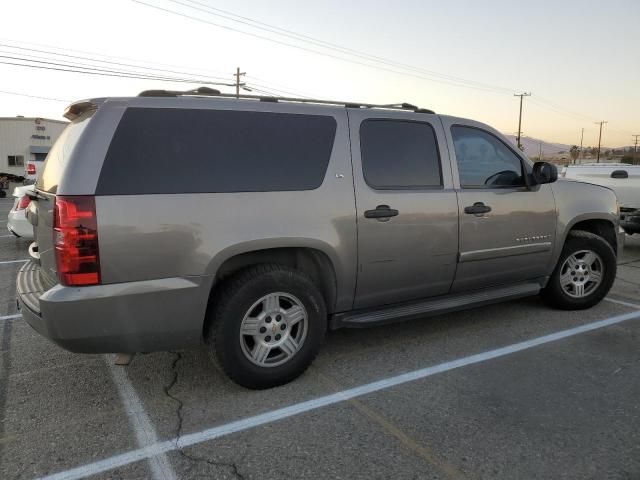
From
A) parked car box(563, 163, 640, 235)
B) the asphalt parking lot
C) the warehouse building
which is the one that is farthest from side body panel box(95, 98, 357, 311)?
the warehouse building

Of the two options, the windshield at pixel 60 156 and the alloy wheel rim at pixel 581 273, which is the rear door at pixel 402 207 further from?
the windshield at pixel 60 156

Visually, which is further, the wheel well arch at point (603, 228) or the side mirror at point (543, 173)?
the wheel well arch at point (603, 228)

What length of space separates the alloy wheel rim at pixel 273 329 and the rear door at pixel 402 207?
55 centimetres

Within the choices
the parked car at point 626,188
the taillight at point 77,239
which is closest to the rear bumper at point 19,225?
the taillight at point 77,239

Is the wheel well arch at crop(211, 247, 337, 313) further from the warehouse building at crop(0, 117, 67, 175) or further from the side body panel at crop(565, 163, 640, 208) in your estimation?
the warehouse building at crop(0, 117, 67, 175)

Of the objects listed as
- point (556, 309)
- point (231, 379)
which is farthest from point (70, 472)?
point (556, 309)

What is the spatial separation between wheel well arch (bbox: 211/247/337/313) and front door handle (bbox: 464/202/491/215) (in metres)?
1.34

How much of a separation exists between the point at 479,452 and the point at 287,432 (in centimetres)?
105

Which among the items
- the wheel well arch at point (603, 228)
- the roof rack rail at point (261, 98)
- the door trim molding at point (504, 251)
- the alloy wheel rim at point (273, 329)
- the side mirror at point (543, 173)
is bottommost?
the alloy wheel rim at point (273, 329)

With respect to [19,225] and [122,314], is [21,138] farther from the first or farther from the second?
[122,314]

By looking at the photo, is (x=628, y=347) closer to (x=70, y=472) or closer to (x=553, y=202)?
(x=553, y=202)

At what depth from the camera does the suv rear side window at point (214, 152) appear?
9.75 ft

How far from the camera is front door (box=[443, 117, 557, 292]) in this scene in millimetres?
4309

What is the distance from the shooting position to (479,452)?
9.07 feet
